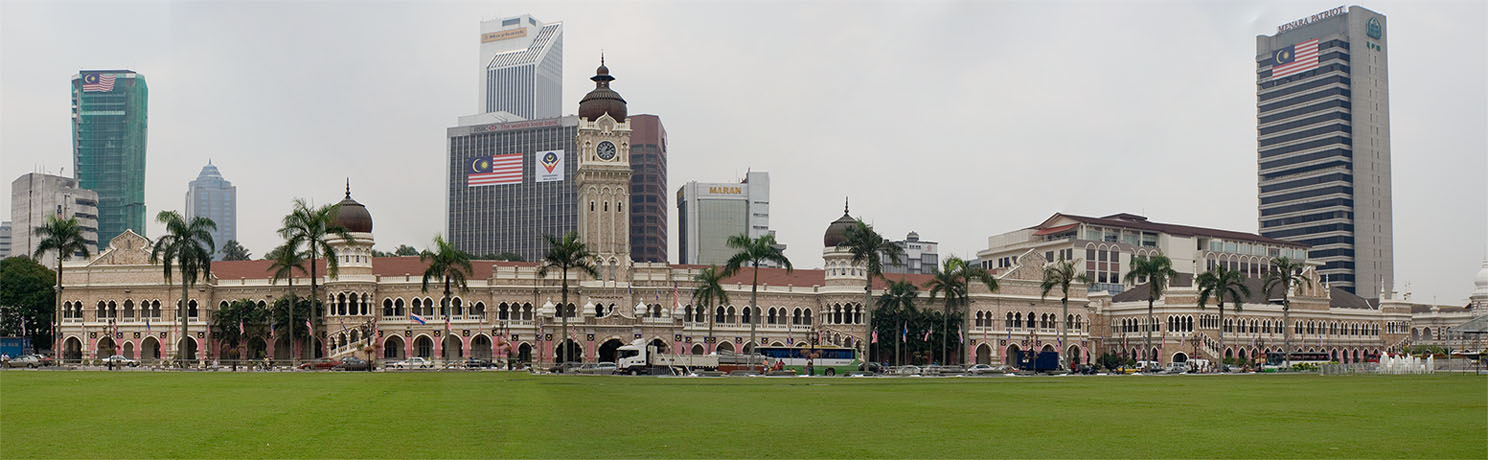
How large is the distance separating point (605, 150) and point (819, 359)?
32.5 metres

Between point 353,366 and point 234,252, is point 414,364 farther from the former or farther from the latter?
point 234,252

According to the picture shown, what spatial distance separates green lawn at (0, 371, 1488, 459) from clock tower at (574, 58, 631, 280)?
66.7 m

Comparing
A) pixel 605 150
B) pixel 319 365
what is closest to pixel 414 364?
pixel 319 365

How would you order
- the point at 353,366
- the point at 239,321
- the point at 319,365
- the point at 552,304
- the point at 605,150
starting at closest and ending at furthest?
the point at 353,366, the point at 319,365, the point at 239,321, the point at 552,304, the point at 605,150

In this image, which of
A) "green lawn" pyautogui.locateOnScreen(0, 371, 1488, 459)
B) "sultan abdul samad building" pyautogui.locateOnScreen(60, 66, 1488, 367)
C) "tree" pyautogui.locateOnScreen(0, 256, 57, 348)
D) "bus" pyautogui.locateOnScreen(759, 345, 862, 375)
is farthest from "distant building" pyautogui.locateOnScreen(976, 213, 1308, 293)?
"green lawn" pyautogui.locateOnScreen(0, 371, 1488, 459)

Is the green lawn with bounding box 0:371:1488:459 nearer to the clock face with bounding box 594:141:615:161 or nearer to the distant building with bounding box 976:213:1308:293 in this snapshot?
the clock face with bounding box 594:141:615:161

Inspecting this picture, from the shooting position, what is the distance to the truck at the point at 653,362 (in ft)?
252

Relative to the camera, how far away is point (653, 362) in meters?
78.9

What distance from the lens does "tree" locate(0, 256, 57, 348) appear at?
106375mm

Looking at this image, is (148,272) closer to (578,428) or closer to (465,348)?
(465,348)

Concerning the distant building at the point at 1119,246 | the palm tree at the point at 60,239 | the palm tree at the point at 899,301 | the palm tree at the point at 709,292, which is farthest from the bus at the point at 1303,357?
the palm tree at the point at 60,239

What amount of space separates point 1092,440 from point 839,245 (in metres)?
89.8

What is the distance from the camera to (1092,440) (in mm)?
24406

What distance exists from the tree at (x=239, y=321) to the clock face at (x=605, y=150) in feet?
91.4
